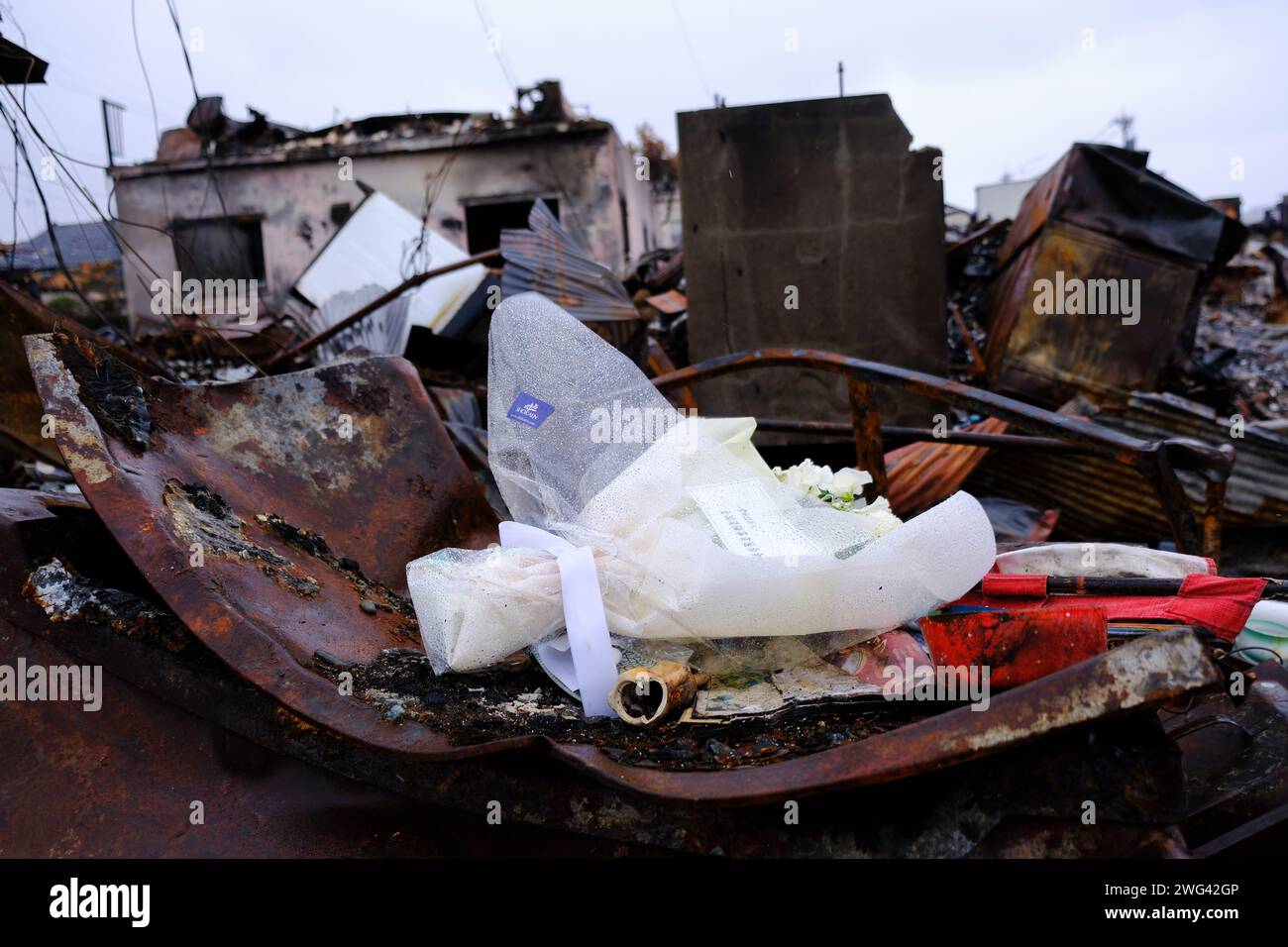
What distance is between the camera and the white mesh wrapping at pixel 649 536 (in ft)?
4.67

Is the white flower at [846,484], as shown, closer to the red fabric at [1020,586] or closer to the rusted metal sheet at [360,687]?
the red fabric at [1020,586]

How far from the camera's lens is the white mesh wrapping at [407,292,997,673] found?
1.42 m

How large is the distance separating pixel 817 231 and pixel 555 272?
1.55 metres

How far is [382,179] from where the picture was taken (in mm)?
14516

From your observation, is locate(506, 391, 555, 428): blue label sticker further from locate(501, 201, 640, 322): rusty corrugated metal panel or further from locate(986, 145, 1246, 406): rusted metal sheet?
locate(986, 145, 1246, 406): rusted metal sheet

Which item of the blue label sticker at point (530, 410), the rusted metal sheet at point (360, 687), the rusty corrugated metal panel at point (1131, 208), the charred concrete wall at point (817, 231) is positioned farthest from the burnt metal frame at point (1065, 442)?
the rusty corrugated metal panel at point (1131, 208)

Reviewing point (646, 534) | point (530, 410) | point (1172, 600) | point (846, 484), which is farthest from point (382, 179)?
point (1172, 600)

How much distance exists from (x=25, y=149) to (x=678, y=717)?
2.61 meters

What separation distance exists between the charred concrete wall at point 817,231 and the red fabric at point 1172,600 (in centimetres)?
355

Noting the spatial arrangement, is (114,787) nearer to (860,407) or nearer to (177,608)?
(177,608)

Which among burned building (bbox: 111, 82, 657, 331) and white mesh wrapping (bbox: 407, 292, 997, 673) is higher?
burned building (bbox: 111, 82, 657, 331)

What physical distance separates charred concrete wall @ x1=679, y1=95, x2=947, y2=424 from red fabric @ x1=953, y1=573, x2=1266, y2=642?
3548 mm

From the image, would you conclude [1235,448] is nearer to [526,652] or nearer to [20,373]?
[526,652]

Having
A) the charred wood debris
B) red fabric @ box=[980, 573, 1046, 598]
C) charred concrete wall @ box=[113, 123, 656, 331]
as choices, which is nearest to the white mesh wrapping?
the charred wood debris
